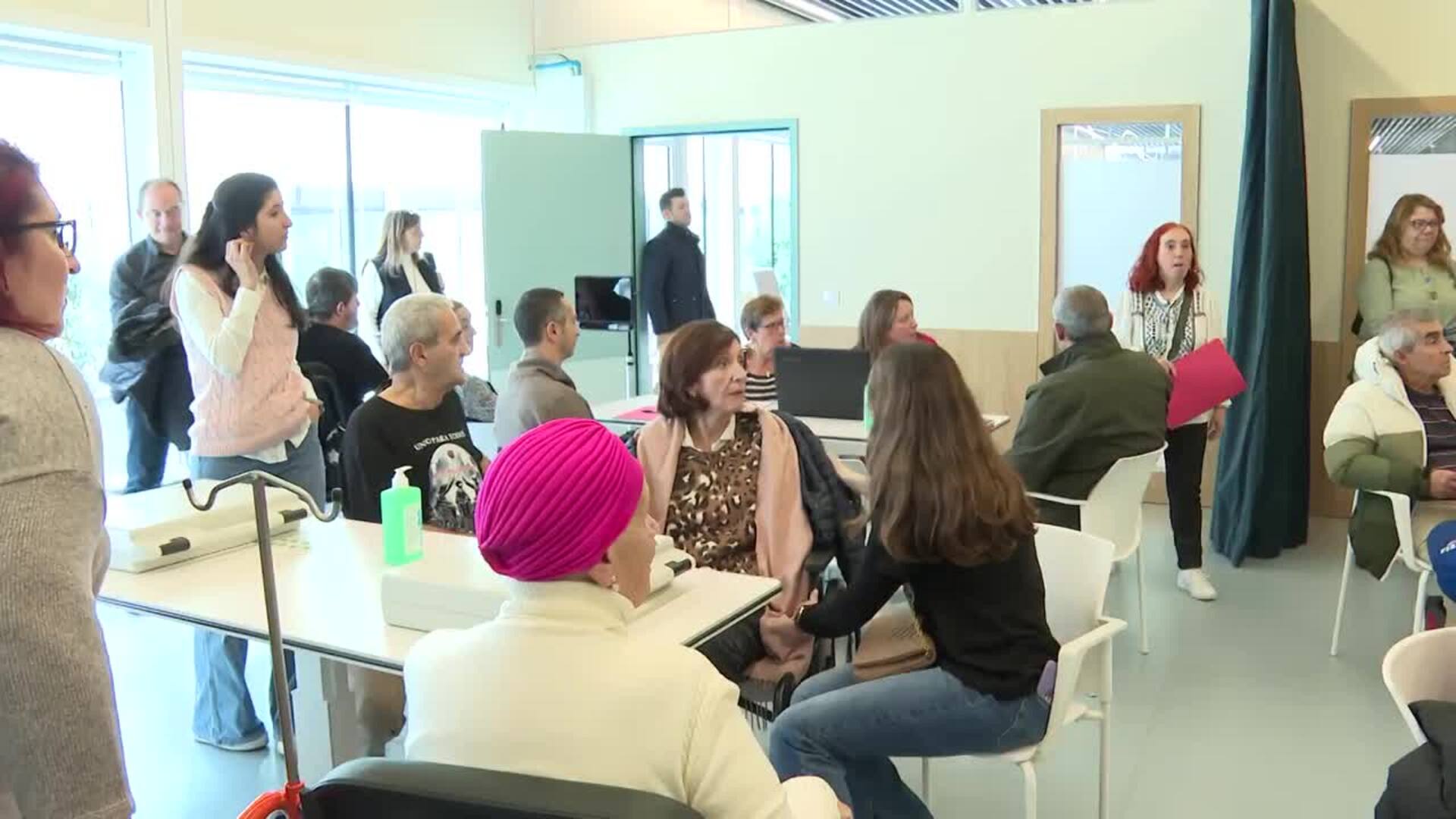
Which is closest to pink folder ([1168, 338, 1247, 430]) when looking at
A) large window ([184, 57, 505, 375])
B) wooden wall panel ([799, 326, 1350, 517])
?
wooden wall panel ([799, 326, 1350, 517])

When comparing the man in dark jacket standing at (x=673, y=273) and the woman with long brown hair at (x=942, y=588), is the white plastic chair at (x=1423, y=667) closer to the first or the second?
the woman with long brown hair at (x=942, y=588)

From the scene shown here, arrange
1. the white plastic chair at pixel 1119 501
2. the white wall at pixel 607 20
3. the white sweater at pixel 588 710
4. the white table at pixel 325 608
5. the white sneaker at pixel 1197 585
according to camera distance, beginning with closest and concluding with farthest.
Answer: the white sweater at pixel 588 710
the white table at pixel 325 608
the white plastic chair at pixel 1119 501
the white sneaker at pixel 1197 585
the white wall at pixel 607 20

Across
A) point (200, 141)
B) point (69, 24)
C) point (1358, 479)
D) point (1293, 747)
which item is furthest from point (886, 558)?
point (200, 141)

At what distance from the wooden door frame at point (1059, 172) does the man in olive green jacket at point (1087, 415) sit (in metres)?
2.52

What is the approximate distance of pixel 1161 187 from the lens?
21.4ft

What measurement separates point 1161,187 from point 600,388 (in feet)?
11.4

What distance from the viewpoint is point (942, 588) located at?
2.51 metres

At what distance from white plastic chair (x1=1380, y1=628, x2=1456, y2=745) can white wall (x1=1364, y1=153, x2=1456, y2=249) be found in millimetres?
4305

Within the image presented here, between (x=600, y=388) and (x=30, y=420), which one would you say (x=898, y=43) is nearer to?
(x=600, y=388)

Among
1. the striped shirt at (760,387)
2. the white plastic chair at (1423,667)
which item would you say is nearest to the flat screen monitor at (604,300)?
the striped shirt at (760,387)

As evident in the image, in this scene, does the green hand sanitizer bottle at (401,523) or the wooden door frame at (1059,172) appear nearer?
the green hand sanitizer bottle at (401,523)

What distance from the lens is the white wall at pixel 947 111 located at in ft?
21.1

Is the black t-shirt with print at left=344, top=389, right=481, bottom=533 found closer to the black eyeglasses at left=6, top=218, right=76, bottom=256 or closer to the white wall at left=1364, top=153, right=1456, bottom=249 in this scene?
the black eyeglasses at left=6, top=218, right=76, bottom=256

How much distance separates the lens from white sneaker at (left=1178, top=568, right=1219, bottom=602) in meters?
4.98
